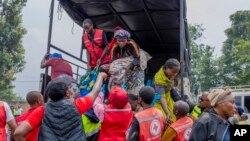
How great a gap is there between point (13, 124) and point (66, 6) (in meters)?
3.66

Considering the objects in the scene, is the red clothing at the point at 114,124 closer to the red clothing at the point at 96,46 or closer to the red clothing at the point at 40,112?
the red clothing at the point at 40,112

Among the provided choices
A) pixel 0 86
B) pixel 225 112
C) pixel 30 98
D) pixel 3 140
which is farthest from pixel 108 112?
pixel 0 86

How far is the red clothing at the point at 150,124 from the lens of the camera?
147 inches

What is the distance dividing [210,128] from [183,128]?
116cm

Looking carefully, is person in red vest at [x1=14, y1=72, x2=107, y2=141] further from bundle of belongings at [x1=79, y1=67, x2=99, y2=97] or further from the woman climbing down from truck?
bundle of belongings at [x1=79, y1=67, x2=99, y2=97]

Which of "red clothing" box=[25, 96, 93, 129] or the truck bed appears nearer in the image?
"red clothing" box=[25, 96, 93, 129]

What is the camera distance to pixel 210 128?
2.78 m

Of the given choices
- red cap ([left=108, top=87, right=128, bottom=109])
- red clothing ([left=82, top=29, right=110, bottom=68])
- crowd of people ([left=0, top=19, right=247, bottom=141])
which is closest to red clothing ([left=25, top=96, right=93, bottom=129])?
crowd of people ([left=0, top=19, right=247, bottom=141])

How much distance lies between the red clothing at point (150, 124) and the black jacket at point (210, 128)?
955 mm

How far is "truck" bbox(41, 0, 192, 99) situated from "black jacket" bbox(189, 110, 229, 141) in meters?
2.63

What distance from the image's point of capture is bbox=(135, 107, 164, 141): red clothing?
12.3 ft

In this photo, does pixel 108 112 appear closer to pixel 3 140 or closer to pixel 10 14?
pixel 3 140

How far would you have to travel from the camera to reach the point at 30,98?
13.3ft

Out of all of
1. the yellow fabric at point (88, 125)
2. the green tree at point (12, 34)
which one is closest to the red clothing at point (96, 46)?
the yellow fabric at point (88, 125)
